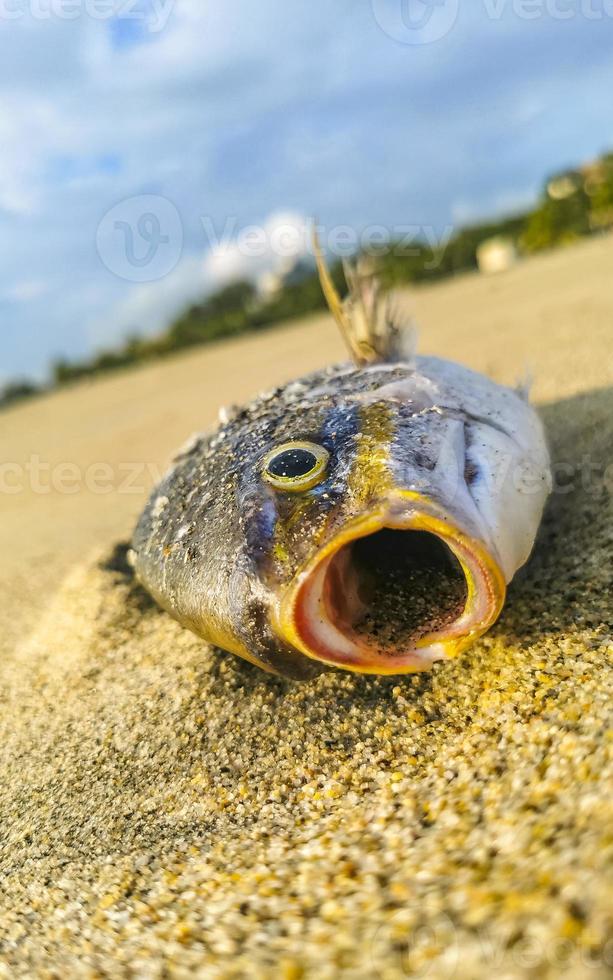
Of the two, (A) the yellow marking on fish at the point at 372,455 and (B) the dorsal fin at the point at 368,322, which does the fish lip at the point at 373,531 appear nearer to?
(A) the yellow marking on fish at the point at 372,455

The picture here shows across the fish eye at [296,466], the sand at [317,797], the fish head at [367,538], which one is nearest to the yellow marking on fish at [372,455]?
the fish head at [367,538]

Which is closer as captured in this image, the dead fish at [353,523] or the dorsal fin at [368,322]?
the dead fish at [353,523]

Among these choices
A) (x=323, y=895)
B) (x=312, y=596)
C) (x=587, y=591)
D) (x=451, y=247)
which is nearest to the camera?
(x=323, y=895)

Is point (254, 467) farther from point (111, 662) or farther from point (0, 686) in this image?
point (0, 686)

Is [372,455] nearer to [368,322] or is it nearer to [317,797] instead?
[317,797]

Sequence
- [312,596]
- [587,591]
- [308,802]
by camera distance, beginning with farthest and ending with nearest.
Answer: [587,591], [308,802], [312,596]

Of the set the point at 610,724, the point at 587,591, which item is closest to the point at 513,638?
the point at 587,591
